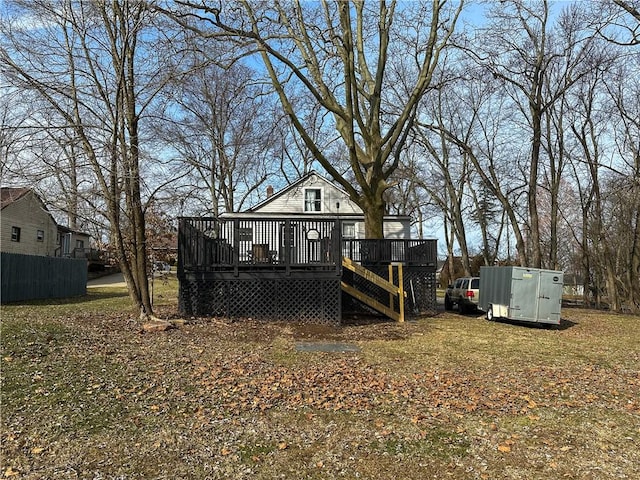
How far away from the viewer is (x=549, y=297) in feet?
45.8

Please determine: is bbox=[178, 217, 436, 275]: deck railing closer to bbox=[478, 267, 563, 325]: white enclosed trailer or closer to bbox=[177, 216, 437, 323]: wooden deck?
bbox=[177, 216, 437, 323]: wooden deck

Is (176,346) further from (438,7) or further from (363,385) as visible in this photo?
(438,7)

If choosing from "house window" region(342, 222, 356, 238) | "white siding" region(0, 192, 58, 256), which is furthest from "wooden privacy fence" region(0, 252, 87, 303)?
"house window" region(342, 222, 356, 238)

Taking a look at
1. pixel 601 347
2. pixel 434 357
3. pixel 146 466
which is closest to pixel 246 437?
pixel 146 466

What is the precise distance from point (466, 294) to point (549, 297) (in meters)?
4.58

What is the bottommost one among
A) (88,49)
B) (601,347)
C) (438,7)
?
(601,347)

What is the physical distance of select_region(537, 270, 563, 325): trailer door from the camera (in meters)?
13.9

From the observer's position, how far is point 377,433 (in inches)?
189

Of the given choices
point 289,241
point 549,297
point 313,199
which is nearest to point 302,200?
Answer: point 313,199

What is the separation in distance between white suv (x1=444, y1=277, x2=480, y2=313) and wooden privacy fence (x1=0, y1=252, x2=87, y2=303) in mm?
16388

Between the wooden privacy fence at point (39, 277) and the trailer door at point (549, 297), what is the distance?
56.4ft

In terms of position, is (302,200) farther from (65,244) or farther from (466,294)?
(65,244)

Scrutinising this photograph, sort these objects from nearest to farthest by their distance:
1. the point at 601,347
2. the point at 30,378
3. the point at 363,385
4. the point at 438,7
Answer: the point at 30,378 → the point at 363,385 → the point at 601,347 → the point at 438,7

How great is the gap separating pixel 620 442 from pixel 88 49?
1197cm
